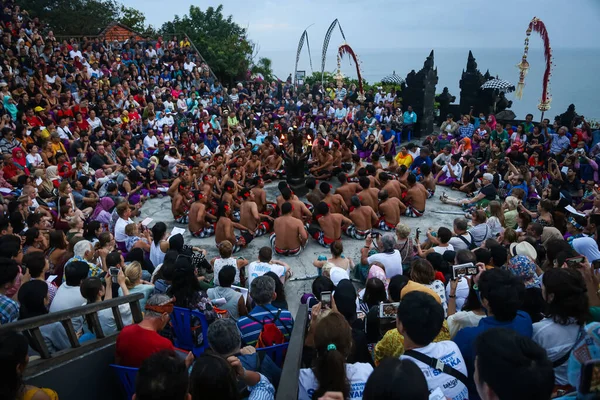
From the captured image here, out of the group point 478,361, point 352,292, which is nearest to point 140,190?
point 352,292

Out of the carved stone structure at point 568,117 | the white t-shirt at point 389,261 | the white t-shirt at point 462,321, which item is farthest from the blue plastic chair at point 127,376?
the carved stone structure at point 568,117

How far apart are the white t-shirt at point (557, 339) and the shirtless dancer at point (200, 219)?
6189 mm

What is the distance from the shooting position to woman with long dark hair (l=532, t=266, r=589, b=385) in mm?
2852

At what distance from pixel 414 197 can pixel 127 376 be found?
6.98 metres

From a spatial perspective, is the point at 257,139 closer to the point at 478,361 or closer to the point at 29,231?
the point at 29,231

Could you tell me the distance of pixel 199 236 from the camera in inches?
323

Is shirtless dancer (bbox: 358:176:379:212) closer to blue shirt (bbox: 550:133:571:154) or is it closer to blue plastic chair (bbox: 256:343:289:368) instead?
blue plastic chair (bbox: 256:343:289:368)

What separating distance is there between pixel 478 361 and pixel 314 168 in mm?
9344

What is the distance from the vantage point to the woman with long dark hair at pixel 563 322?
285 cm

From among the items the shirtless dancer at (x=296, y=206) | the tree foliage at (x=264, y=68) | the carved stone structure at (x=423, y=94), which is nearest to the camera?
the shirtless dancer at (x=296, y=206)

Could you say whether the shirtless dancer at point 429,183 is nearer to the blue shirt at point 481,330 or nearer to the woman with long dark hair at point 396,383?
the blue shirt at point 481,330

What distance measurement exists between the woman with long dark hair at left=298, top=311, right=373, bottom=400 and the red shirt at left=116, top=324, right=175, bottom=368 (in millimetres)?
1182

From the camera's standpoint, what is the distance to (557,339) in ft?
9.45

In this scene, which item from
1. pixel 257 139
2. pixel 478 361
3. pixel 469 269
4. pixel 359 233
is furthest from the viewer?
pixel 257 139
